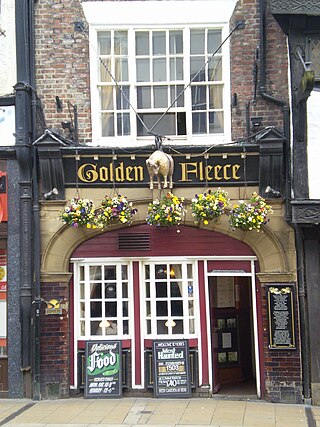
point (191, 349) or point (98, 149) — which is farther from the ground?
point (98, 149)

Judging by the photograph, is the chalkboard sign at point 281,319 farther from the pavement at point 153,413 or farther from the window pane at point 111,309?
the window pane at point 111,309

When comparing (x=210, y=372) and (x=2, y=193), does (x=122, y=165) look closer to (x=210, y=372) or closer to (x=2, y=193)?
(x=2, y=193)

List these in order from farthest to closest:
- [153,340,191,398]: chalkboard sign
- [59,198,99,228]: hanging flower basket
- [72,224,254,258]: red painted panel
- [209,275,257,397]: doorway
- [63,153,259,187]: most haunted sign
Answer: [209,275,257,397]: doorway
[72,224,254,258]: red painted panel
[63,153,259,187]: most haunted sign
[153,340,191,398]: chalkboard sign
[59,198,99,228]: hanging flower basket

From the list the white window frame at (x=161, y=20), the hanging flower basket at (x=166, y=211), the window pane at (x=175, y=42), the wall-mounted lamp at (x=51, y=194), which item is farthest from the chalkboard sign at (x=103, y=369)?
the window pane at (x=175, y=42)

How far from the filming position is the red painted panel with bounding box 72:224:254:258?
10125mm

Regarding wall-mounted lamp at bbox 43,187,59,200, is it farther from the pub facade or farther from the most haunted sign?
the most haunted sign

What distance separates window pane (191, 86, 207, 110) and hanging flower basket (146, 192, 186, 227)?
6.25ft

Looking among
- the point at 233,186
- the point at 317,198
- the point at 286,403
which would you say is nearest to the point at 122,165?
the point at 233,186

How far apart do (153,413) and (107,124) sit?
4983 millimetres

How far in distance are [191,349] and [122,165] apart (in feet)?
11.0

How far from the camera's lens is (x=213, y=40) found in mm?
10500

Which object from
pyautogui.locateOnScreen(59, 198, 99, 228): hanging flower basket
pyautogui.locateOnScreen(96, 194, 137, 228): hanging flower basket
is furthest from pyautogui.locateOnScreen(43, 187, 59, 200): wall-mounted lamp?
pyautogui.locateOnScreen(96, 194, 137, 228): hanging flower basket

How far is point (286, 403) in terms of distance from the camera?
9.59m

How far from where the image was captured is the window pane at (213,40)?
34.4ft
